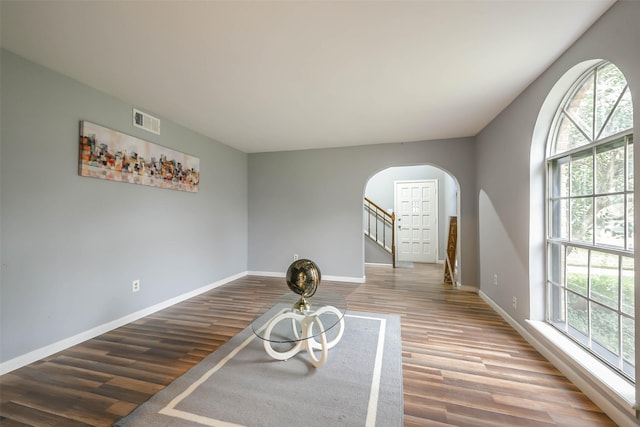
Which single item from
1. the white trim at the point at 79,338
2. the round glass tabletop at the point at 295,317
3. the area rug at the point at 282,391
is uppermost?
the round glass tabletop at the point at 295,317

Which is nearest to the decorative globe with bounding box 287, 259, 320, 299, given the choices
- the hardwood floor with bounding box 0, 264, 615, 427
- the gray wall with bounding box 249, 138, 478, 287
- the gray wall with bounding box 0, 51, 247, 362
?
the hardwood floor with bounding box 0, 264, 615, 427

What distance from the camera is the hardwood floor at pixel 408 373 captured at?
1.51m

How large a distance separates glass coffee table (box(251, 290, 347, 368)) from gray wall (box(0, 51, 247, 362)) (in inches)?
67.7

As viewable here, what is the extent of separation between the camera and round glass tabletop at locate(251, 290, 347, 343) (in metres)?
1.93

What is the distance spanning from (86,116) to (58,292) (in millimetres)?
1643

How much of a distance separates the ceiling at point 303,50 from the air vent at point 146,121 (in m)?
0.09

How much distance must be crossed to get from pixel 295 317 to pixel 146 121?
2.85 m

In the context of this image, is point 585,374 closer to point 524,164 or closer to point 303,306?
point 524,164

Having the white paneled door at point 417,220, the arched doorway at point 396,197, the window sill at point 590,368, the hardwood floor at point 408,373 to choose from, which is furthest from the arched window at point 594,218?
the white paneled door at point 417,220

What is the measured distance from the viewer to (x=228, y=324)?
2.78 m

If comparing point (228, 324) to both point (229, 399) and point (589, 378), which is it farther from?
point (589, 378)

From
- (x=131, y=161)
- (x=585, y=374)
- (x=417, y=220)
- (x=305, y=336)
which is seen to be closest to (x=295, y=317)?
(x=305, y=336)

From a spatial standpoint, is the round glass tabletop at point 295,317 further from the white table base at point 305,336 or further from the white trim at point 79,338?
the white trim at point 79,338

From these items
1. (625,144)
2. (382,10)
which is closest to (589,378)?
(625,144)
